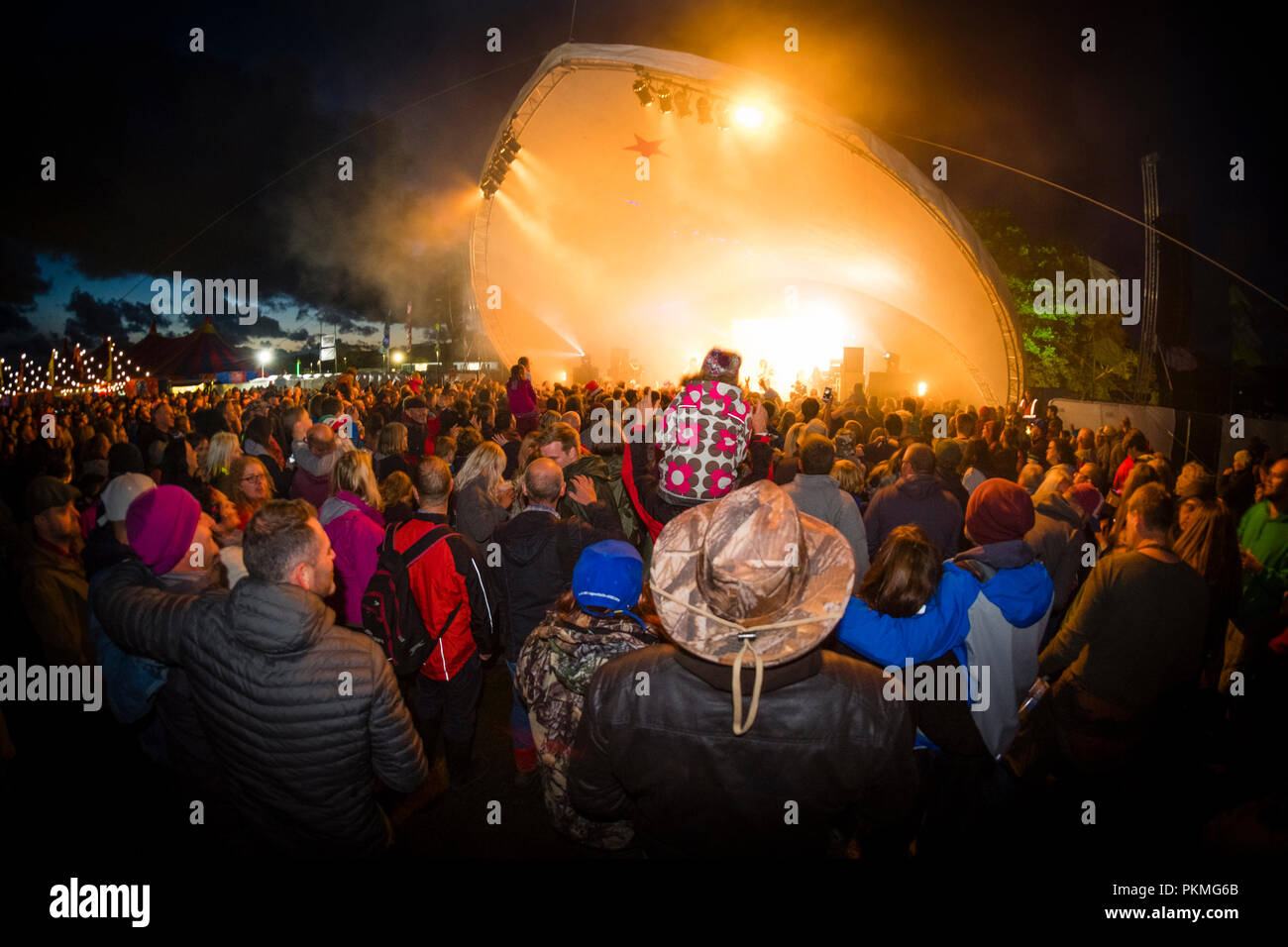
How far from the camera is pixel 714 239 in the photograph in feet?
80.2

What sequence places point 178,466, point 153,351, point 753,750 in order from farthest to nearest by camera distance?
point 153,351 → point 178,466 → point 753,750

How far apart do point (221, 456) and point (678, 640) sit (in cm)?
498

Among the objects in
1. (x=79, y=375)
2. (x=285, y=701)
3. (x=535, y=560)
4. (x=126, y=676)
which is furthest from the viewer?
(x=79, y=375)

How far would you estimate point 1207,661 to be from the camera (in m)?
4.70

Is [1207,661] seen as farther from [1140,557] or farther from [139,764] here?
[139,764]

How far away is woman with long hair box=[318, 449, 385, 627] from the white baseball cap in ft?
3.57

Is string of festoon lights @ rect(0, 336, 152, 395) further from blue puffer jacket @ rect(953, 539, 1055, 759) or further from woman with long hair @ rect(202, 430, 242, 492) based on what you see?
blue puffer jacket @ rect(953, 539, 1055, 759)

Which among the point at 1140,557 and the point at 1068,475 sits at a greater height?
the point at 1068,475

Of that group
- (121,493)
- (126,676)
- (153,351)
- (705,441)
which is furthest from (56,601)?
(153,351)

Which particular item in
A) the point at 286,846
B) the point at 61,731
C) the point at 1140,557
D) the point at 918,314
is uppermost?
the point at 918,314

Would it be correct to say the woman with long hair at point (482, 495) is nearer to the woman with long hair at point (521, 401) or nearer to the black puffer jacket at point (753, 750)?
the black puffer jacket at point (753, 750)

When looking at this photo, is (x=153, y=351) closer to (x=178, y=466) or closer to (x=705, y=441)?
(x=178, y=466)

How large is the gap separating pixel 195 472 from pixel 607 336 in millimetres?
24450
